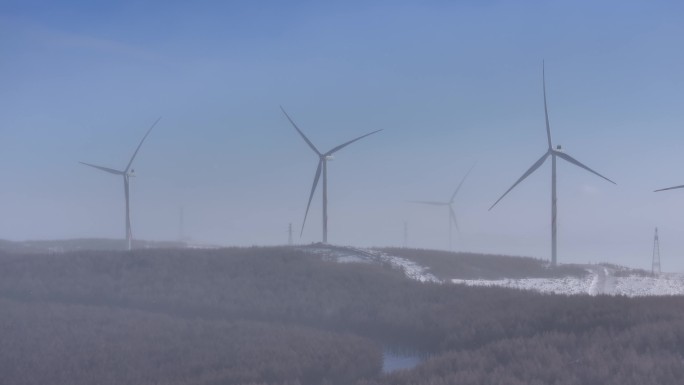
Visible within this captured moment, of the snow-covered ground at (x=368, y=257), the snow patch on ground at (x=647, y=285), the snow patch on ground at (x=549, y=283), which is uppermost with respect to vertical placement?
the snow-covered ground at (x=368, y=257)

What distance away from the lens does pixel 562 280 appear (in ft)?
128

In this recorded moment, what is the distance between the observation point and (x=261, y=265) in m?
36.3

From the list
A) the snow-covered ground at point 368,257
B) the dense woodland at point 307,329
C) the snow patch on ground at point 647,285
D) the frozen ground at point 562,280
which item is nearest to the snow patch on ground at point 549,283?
the frozen ground at point 562,280

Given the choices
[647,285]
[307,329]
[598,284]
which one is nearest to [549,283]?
[598,284]

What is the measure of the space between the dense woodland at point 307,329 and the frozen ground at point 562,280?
392 centimetres

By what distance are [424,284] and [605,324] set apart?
41.2 ft

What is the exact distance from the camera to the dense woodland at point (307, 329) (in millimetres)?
15727

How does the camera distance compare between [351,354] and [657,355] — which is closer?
[657,355]

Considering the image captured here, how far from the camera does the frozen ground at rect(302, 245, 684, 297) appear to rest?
34062 millimetres

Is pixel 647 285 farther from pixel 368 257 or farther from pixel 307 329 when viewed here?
pixel 307 329

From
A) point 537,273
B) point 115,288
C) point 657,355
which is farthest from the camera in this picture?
point 537,273

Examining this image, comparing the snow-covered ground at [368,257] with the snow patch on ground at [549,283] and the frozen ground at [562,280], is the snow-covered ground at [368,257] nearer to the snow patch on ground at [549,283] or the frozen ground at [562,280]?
the frozen ground at [562,280]

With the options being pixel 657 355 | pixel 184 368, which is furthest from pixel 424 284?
pixel 657 355

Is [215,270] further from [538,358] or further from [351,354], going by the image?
[538,358]
